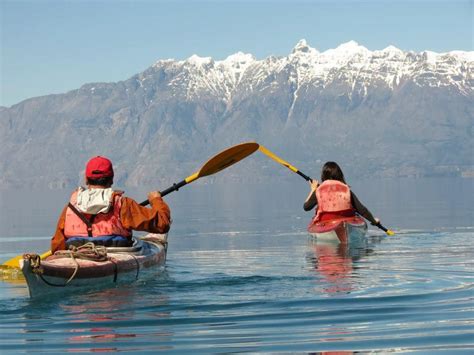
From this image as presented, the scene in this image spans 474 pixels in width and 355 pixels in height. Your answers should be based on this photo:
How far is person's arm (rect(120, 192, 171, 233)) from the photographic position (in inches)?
693

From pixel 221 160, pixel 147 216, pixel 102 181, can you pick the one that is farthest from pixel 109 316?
pixel 221 160

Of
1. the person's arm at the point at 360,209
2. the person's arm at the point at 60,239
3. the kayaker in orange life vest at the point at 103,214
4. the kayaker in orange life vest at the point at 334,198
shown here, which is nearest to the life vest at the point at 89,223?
the kayaker in orange life vest at the point at 103,214

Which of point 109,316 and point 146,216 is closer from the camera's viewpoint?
point 109,316

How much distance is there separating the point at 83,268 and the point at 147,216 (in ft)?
4.79

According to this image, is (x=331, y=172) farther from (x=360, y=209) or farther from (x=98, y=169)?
(x=98, y=169)

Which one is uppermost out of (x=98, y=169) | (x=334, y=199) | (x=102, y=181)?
(x=98, y=169)

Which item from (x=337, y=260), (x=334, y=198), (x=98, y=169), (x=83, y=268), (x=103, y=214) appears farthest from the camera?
(x=334, y=198)

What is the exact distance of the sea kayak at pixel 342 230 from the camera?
3025cm

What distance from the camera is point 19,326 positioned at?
14.4 metres

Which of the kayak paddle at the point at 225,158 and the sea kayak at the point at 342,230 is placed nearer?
the kayak paddle at the point at 225,158

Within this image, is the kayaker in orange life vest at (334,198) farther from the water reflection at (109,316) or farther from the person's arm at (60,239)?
the water reflection at (109,316)

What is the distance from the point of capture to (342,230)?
99.3ft

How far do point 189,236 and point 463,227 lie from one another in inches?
484

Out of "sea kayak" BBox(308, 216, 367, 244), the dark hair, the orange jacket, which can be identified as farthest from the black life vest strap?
"sea kayak" BBox(308, 216, 367, 244)
